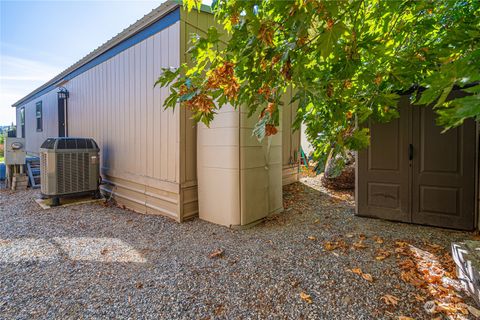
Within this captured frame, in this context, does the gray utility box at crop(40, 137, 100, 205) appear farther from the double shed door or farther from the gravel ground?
the double shed door

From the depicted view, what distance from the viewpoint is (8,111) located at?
14.0m

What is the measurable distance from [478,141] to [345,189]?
2686 millimetres

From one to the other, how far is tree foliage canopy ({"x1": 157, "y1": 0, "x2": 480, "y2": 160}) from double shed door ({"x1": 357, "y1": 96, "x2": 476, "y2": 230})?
1.89 meters

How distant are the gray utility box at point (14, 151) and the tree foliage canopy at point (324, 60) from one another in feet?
21.4

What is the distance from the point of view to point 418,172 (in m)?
3.53

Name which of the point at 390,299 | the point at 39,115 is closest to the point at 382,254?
the point at 390,299

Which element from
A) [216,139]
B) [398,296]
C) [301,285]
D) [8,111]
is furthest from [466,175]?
[8,111]

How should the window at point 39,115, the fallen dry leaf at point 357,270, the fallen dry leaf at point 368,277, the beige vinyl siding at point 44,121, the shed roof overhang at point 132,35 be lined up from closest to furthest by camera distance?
the fallen dry leaf at point 368,277, the fallen dry leaf at point 357,270, the shed roof overhang at point 132,35, the beige vinyl siding at point 44,121, the window at point 39,115

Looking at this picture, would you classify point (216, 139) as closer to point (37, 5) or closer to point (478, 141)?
point (478, 141)

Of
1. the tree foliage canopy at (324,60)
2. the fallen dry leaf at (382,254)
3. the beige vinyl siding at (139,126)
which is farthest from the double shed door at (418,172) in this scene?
the beige vinyl siding at (139,126)

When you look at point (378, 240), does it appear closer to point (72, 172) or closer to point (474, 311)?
point (474, 311)

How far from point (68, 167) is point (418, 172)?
233 inches

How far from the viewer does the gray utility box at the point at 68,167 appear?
432cm

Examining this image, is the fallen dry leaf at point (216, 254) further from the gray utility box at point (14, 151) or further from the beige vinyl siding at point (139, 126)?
the gray utility box at point (14, 151)
